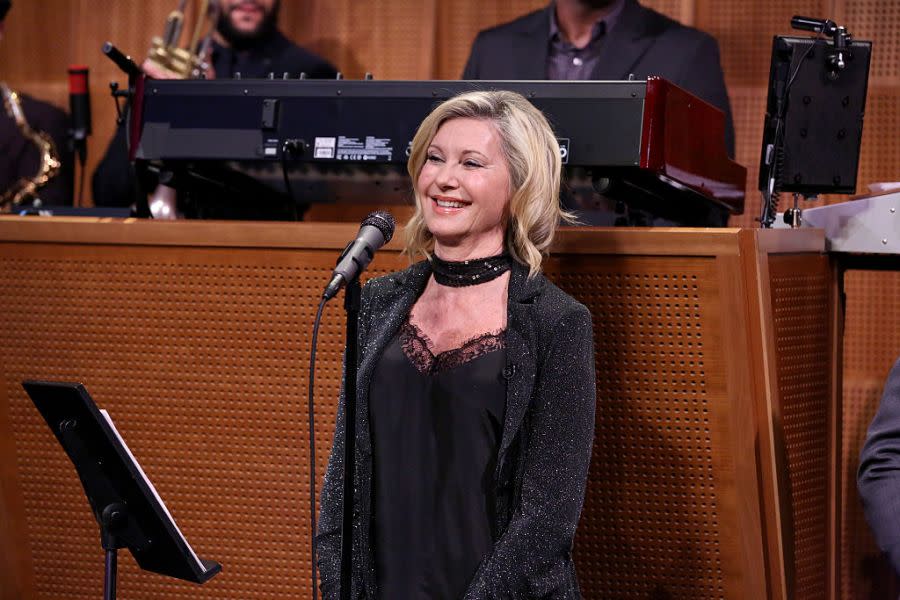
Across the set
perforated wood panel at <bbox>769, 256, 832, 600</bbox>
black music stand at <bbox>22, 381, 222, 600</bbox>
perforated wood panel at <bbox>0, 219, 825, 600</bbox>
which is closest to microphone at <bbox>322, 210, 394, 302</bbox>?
black music stand at <bbox>22, 381, 222, 600</bbox>

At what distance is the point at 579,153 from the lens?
2.61m

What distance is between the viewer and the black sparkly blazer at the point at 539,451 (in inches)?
85.1

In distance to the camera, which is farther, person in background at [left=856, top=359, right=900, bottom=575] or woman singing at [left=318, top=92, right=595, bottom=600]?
woman singing at [left=318, top=92, right=595, bottom=600]

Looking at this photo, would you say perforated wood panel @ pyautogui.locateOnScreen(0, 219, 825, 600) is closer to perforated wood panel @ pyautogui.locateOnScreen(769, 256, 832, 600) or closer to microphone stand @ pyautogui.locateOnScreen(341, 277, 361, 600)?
perforated wood panel @ pyautogui.locateOnScreen(769, 256, 832, 600)

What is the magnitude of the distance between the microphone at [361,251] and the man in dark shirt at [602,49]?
5.90ft

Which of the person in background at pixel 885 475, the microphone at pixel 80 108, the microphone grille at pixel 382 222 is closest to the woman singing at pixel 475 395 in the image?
the microphone grille at pixel 382 222

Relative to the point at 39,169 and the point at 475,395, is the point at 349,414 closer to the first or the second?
the point at 475,395

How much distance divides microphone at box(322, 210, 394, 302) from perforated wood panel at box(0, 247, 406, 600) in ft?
2.72

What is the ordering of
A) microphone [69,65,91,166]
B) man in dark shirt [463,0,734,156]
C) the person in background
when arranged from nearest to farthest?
the person in background, man in dark shirt [463,0,734,156], microphone [69,65,91,166]

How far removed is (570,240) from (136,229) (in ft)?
3.70

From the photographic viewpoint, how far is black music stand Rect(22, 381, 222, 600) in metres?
2.16

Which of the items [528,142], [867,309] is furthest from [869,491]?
[867,309]

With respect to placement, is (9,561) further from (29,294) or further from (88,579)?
(29,294)

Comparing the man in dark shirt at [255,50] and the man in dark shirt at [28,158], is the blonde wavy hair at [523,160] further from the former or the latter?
the man in dark shirt at [28,158]
